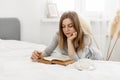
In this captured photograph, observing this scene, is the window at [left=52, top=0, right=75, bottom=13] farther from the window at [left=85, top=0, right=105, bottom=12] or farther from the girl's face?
the girl's face

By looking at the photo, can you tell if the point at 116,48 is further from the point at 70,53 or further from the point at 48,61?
the point at 48,61

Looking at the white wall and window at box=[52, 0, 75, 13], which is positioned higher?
window at box=[52, 0, 75, 13]

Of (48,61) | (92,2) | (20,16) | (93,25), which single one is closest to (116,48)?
(93,25)

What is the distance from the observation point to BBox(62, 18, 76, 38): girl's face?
2.06 metres

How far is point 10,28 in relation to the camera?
3.41m

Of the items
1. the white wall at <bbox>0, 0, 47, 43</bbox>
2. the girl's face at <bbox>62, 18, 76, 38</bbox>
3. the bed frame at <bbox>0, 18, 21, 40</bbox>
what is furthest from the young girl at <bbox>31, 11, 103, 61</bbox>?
the white wall at <bbox>0, 0, 47, 43</bbox>

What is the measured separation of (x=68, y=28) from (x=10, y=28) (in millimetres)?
1528

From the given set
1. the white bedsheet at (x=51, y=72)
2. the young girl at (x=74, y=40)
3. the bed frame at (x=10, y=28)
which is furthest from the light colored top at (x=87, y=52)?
the bed frame at (x=10, y=28)

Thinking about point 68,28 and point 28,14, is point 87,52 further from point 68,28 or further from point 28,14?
point 28,14

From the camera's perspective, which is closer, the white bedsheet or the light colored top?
Result: the white bedsheet

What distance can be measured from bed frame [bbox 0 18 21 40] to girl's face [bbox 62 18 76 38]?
4.83 feet

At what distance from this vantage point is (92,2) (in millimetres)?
3557

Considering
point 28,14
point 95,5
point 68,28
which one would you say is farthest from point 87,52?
point 28,14

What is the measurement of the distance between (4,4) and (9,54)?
4.19 ft
